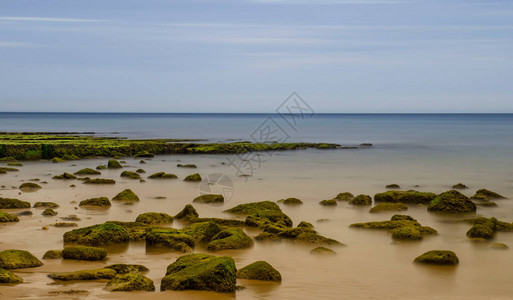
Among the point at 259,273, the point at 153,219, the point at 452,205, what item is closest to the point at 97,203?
the point at 153,219

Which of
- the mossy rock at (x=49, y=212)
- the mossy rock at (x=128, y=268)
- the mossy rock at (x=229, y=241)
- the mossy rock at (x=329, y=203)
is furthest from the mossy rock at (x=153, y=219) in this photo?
the mossy rock at (x=329, y=203)

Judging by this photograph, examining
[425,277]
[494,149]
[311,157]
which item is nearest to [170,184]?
[425,277]

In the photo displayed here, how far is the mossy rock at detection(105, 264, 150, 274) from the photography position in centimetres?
1048

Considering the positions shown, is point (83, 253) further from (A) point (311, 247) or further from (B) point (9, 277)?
(A) point (311, 247)

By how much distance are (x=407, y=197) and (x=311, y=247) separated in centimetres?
825

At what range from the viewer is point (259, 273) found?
34.0 feet

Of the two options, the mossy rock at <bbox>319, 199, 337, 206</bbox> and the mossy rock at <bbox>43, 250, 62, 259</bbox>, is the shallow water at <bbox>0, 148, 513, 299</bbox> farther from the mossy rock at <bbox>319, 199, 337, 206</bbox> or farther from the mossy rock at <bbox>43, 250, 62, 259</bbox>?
the mossy rock at <bbox>319, 199, 337, 206</bbox>

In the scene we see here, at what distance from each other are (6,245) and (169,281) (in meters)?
5.11

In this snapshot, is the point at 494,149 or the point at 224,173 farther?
the point at 494,149

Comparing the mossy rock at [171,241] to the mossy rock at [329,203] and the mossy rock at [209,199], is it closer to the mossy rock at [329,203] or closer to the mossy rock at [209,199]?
the mossy rock at [209,199]

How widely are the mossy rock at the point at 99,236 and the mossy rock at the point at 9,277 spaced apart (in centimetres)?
323

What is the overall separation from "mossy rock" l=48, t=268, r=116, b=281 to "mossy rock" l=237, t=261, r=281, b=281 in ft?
7.36

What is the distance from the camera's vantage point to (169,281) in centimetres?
957

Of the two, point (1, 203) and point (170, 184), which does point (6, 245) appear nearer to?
point (1, 203)
